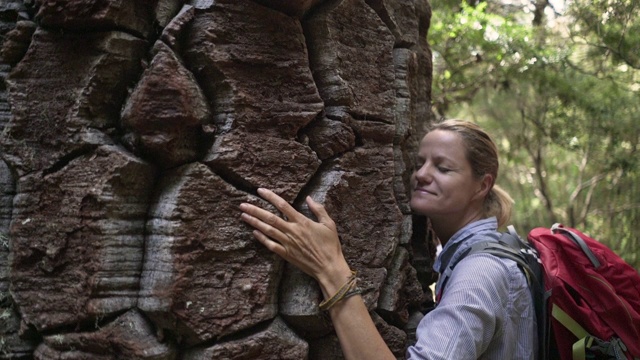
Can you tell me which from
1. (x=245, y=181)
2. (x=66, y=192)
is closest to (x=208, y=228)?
(x=245, y=181)

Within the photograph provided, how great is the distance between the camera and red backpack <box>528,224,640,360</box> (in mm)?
2438

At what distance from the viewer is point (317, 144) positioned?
2.45 metres

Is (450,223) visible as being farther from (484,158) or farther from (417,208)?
(484,158)

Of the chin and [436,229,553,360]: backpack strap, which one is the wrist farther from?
the chin

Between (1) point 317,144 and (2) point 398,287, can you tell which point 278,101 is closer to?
(1) point 317,144

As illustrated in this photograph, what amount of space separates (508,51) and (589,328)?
16.2ft

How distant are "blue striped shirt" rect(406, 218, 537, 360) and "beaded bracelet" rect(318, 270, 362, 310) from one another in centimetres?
30

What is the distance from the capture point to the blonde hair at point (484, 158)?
114 inches

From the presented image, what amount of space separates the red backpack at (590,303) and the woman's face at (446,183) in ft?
1.50

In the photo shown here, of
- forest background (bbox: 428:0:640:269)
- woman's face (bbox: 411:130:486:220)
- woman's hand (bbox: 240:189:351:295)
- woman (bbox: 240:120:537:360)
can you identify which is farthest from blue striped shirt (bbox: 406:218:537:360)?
forest background (bbox: 428:0:640:269)

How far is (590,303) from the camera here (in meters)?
2.51

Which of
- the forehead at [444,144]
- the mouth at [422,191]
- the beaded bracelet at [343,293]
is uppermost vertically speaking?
the forehead at [444,144]

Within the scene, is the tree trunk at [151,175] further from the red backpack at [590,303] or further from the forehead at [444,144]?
the red backpack at [590,303]

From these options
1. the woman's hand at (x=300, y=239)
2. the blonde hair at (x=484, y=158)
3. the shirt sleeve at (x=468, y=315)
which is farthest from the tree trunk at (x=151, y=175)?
the blonde hair at (x=484, y=158)
